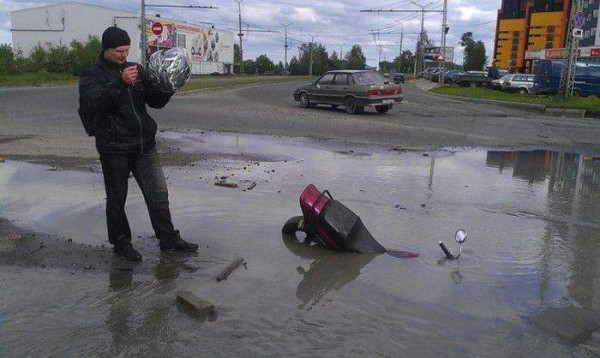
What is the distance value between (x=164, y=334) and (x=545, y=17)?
3030 inches

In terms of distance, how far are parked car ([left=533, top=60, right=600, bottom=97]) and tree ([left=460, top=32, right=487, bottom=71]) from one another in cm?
6955

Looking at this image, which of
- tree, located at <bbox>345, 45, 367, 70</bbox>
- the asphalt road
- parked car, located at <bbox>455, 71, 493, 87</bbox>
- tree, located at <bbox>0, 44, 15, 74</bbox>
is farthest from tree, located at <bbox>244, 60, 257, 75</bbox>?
the asphalt road

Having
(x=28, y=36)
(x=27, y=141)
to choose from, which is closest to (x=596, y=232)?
(x=27, y=141)

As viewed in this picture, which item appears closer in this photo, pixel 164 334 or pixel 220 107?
pixel 164 334

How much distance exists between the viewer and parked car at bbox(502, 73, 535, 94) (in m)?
39.3

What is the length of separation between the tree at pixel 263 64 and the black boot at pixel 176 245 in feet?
375

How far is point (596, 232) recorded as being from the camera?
19.1ft

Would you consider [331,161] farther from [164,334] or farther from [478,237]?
[164,334]

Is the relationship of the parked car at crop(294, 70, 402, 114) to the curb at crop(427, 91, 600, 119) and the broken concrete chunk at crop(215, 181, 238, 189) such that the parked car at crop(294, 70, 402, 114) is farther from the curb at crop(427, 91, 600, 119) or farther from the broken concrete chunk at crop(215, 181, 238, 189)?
the broken concrete chunk at crop(215, 181, 238, 189)

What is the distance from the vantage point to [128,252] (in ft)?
15.0

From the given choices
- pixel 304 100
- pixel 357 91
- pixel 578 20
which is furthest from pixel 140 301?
pixel 578 20

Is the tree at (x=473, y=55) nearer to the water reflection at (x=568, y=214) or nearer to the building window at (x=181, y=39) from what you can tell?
the building window at (x=181, y=39)

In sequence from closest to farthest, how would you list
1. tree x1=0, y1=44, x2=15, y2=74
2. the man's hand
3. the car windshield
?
1. the man's hand
2. the car windshield
3. tree x1=0, y1=44, x2=15, y2=74

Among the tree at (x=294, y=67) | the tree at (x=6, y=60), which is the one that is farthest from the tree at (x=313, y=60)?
the tree at (x=6, y=60)
